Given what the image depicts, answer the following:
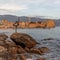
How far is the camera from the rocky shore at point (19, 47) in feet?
17.3

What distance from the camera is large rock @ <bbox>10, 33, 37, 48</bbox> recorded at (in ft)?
17.4

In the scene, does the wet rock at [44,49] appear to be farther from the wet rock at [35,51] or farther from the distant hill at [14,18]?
the distant hill at [14,18]

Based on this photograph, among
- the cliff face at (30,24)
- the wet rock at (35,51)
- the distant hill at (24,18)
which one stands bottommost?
the wet rock at (35,51)

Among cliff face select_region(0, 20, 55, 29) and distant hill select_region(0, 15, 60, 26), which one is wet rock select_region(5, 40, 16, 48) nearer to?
cliff face select_region(0, 20, 55, 29)

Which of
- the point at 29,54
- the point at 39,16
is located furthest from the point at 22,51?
the point at 39,16

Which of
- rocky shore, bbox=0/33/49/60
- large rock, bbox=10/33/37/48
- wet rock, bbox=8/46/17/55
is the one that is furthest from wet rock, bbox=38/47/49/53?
wet rock, bbox=8/46/17/55

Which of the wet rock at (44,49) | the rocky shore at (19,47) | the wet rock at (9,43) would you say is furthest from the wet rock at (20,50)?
the wet rock at (44,49)

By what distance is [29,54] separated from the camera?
5.35 metres

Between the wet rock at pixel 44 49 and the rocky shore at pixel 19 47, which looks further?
the wet rock at pixel 44 49

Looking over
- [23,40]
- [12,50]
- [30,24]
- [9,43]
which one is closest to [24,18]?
[30,24]

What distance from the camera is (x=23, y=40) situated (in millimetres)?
5363

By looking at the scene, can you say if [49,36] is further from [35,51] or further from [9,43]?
[9,43]

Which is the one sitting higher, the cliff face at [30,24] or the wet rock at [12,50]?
the cliff face at [30,24]

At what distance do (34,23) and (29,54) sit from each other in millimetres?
736
